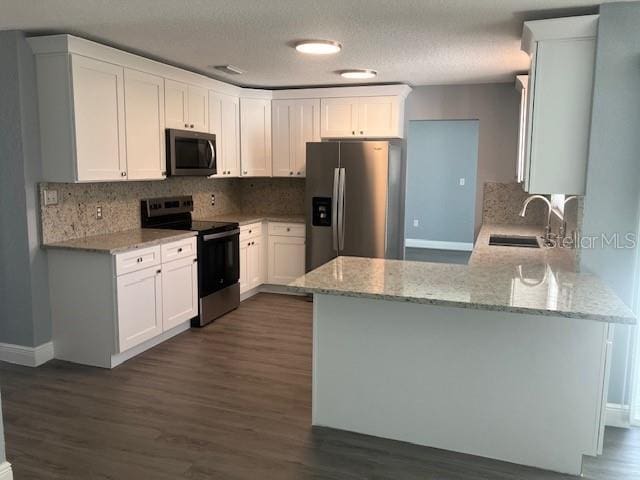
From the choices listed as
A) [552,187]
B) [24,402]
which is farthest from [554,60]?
[24,402]

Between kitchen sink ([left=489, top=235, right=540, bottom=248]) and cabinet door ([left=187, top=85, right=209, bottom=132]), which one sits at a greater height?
cabinet door ([left=187, top=85, right=209, bottom=132])

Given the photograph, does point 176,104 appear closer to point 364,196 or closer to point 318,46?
point 318,46

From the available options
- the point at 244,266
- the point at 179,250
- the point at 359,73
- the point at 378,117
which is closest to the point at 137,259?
the point at 179,250

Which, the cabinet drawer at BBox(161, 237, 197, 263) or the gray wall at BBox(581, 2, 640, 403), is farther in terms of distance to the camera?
the cabinet drawer at BBox(161, 237, 197, 263)

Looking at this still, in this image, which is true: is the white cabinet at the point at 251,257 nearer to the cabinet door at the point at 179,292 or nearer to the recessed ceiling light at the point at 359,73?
the cabinet door at the point at 179,292

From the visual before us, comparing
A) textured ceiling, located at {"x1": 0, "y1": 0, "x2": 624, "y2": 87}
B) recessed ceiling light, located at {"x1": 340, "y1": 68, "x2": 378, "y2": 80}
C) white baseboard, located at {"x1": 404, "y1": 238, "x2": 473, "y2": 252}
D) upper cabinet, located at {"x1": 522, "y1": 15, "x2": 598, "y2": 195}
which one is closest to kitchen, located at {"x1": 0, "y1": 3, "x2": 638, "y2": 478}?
upper cabinet, located at {"x1": 522, "y1": 15, "x2": 598, "y2": 195}

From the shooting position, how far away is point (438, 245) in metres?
8.84

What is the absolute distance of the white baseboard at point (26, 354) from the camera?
381 centimetres

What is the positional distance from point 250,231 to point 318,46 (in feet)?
8.07

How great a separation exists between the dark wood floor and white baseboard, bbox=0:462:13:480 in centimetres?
14

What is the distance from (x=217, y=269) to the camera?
5.00 meters

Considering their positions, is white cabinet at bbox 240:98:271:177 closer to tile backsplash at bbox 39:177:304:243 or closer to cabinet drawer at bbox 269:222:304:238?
tile backsplash at bbox 39:177:304:243

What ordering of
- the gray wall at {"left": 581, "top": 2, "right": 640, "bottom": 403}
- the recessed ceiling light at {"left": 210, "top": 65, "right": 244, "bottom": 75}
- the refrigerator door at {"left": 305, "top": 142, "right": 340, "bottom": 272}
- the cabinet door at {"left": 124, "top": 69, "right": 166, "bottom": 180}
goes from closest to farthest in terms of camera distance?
the gray wall at {"left": 581, "top": 2, "right": 640, "bottom": 403} < the cabinet door at {"left": 124, "top": 69, "right": 166, "bottom": 180} < the recessed ceiling light at {"left": 210, "top": 65, "right": 244, "bottom": 75} < the refrigerator door at {"left": 305, "top": 142, "right": 340, "bottom": 272}

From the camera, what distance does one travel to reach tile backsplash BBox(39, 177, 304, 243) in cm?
397
